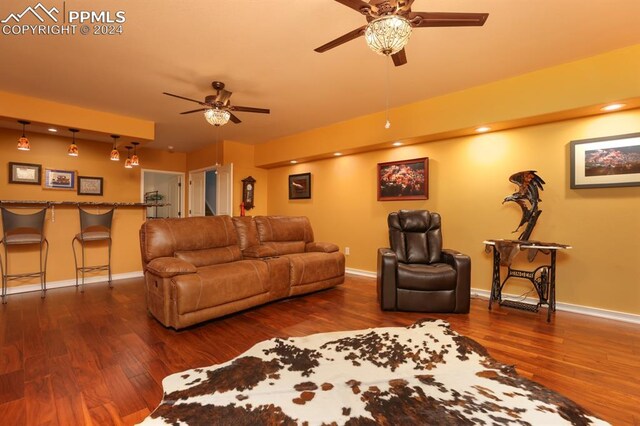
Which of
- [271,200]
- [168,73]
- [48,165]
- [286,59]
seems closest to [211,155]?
[271,200]

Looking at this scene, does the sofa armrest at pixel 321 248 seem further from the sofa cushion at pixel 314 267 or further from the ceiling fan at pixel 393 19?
the ceiling fan at pixel 393 19

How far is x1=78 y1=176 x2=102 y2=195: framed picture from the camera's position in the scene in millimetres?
5219

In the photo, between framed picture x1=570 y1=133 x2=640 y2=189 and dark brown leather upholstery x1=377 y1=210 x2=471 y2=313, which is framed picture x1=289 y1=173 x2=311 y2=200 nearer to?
dark brown leather upholstery x1=377 y1=210 x2=471 y2=313

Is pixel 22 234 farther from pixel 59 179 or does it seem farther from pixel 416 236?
pixel 416 236

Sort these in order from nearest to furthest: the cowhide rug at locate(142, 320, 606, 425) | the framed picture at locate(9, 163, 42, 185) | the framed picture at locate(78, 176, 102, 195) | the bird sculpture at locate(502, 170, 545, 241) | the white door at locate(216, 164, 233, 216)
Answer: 1. the cowhide rug at locate(142, 320, 606, 425)
2. the bird sculpture at locate(502, 170, 545, 241)
3. the framed picture at locate(9, 163, 42, 185)
4. the framed picture at locate(78, 176, 102, 195)
5. the white door at locate(216, 164, 233, 216)

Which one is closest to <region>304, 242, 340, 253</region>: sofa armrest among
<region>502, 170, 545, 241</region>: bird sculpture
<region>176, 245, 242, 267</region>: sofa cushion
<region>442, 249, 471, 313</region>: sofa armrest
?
<region>176, 245, 242, 267</region>: sofa cushion

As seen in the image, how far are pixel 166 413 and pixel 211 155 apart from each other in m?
5.56

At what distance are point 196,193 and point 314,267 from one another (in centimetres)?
439

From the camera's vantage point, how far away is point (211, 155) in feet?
20.5

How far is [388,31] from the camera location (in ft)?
5.36

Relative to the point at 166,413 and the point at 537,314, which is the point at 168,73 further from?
the point at 537,314

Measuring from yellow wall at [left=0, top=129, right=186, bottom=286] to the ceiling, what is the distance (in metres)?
1.66

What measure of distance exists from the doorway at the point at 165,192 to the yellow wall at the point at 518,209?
4.42 m

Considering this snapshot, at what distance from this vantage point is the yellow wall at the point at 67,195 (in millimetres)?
4059
